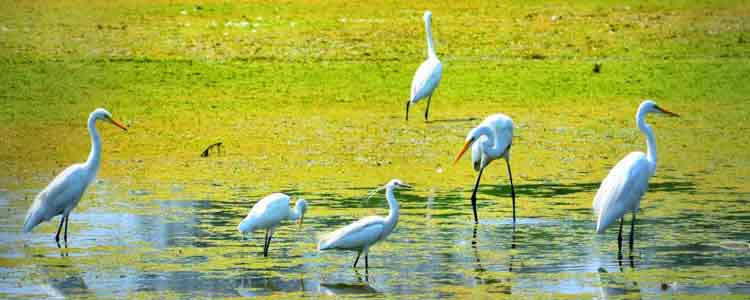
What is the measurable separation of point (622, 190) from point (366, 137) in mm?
7069

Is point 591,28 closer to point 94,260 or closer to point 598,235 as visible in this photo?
point 598,235

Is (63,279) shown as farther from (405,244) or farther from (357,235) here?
(405,244)

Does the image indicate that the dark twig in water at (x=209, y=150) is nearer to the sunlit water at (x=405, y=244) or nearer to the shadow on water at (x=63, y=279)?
the sunlit water at (x=405, y=244)

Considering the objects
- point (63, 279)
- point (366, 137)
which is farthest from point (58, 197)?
point (366, 137)

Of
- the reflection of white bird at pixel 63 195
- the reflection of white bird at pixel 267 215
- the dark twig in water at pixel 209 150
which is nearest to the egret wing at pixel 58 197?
the reflection of white bird at pixel 63 195

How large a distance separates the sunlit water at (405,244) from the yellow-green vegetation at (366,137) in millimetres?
34

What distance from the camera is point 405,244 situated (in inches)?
426

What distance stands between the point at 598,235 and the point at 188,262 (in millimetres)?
3308

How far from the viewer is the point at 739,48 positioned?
2391 centimetres

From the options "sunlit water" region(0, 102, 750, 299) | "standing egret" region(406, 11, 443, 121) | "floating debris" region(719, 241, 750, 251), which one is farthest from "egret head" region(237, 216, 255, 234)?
"standing egret" region(406, 11, 443, 121)

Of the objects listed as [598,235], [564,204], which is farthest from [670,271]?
[564,204]

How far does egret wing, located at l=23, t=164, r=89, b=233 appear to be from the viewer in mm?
10945

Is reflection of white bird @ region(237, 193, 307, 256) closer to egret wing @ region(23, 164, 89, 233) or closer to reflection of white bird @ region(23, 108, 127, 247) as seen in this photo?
reflection of white bird @ region(23, 108, 127, 247)

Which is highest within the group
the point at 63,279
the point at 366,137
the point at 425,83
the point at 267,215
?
the point at 425,83
